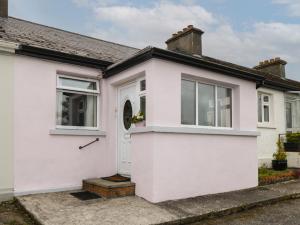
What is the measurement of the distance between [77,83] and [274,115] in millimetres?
8201

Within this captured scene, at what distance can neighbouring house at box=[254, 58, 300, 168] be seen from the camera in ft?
37.1

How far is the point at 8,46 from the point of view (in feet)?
21.6

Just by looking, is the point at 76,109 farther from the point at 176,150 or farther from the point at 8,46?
the point at 176,150

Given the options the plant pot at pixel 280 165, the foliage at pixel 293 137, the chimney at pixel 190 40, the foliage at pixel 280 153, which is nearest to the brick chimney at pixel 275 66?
the foliage at pixel 293 137

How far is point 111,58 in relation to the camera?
8531 mm

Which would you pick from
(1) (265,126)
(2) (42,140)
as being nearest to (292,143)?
(1) (265,126)

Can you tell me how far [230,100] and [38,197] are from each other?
5595 mm

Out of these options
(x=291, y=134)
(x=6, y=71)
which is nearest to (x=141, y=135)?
(x=6, y=71)

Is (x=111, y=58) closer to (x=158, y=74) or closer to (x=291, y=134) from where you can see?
(x=158, y=74)

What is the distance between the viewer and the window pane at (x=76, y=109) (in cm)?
758

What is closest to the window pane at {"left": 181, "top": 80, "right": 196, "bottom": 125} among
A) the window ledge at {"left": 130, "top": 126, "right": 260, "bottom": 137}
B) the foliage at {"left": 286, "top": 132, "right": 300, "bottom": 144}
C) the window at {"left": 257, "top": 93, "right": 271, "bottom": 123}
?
the window ledge at {"left": 130, "top": 126, "right": 260, "bottom": 137}

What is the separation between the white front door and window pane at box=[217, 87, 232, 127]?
2398mm

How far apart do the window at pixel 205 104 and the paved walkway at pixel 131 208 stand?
1905mm

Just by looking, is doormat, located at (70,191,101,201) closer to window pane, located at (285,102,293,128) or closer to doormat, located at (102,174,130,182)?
doormat, located at (102,174,130,182)
